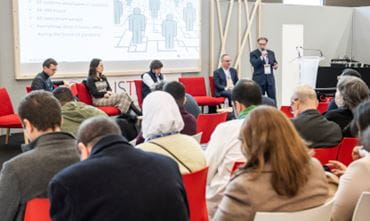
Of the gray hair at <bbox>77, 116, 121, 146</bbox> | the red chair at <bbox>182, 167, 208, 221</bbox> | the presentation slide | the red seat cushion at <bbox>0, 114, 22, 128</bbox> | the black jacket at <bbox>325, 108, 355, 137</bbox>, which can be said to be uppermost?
the presentation slide

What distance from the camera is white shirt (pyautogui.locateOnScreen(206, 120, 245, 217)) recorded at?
3150mm

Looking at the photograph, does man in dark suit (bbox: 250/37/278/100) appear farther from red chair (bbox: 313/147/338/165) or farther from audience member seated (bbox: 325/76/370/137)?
red chair (bbox: 313/147/338/165)

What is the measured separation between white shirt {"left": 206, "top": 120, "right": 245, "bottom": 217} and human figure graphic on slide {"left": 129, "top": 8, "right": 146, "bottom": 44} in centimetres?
648

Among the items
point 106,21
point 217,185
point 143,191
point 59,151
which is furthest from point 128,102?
point 143,191

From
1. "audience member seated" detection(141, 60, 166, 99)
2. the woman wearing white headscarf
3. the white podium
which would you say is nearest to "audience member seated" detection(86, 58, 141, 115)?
"audience member seated" detection(141, 60, 166, 99)

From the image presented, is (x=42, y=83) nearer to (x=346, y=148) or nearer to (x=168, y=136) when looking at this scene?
(x=168, y=136)

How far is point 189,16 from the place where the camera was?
1021 cm

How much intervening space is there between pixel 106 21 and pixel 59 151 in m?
6.93

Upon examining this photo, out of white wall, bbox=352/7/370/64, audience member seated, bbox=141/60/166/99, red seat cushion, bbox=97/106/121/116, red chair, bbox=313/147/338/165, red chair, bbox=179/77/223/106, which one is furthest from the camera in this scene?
white wall, bbox=352/7/370/64

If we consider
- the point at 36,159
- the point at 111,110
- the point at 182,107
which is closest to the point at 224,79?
the point at 111,110

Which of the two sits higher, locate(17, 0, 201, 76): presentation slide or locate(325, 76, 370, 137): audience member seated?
locate(17, 0, 201, 76): presentation slide

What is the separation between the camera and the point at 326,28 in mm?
12812

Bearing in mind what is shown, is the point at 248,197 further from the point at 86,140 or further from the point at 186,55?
the point at 186,55

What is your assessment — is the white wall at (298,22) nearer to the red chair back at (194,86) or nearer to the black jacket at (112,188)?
the red chair back at (194,86)
